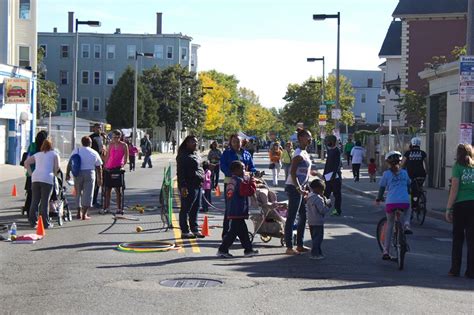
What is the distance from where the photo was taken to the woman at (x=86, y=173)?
15.3m

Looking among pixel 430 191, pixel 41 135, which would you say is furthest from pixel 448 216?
pixel 430 191

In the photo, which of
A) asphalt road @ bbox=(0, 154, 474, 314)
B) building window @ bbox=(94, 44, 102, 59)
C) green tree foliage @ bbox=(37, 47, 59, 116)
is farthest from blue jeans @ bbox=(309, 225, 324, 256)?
building window @ bbox=(94, 44, 102, 59)

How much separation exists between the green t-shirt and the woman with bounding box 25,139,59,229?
24.8 ft

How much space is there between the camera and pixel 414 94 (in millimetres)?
48250

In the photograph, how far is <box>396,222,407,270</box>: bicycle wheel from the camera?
1040 cm

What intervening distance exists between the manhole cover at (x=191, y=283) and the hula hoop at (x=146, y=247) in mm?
2263

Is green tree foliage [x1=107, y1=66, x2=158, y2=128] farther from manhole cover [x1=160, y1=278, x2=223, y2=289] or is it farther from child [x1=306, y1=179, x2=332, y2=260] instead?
manhole cover [x1=160, y1=278, x2=223, y2=289]

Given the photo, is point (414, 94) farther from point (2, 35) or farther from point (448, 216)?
point (448, 216)

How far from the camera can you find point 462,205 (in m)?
10.2

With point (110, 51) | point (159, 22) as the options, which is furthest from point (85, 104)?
point (159, 22)

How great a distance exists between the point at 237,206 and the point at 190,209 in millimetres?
2056

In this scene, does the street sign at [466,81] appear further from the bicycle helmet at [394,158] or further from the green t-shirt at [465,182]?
the green t-shirt at [465,182]

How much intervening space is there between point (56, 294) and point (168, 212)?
6.14 meters

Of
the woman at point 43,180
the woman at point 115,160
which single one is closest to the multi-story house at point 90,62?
the woman at point 115,160
